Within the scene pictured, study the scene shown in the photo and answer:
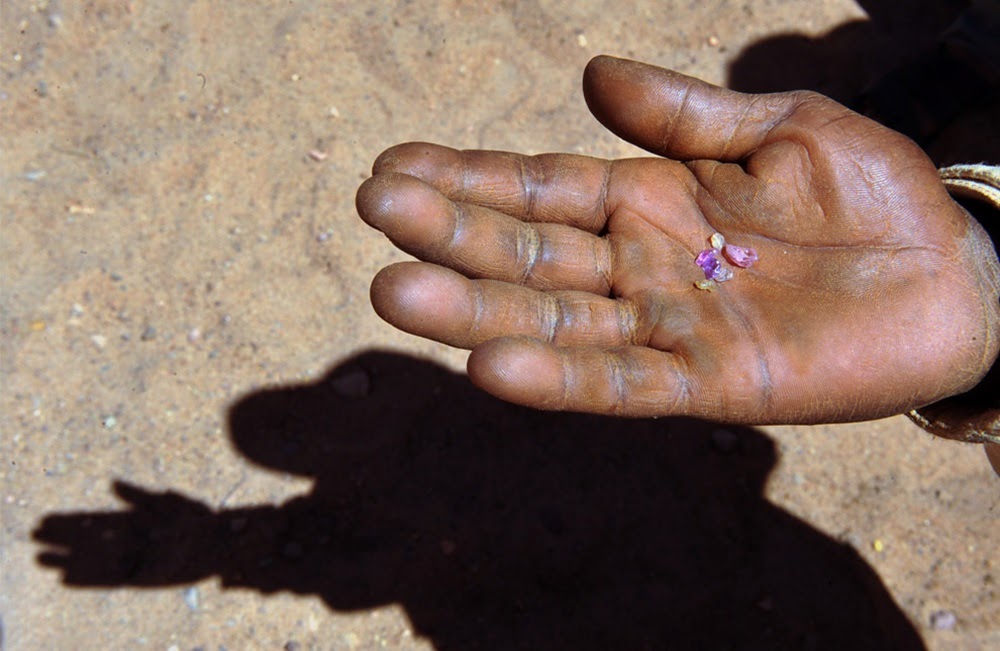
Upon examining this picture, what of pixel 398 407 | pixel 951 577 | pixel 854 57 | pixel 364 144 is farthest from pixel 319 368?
pixel 854 57

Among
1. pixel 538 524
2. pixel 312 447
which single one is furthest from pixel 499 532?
pixel 312 447

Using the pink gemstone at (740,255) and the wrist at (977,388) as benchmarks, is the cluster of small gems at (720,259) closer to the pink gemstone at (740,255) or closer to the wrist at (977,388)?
the pink gemstone at (740,255)

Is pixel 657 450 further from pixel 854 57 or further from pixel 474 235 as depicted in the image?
pixel 854 57

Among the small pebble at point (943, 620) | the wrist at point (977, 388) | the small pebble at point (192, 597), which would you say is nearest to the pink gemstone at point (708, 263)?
the wrist at point (977, 388)

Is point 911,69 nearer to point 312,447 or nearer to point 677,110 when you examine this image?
point 677,110

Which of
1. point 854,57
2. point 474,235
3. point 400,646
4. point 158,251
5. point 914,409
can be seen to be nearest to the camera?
point 474,235

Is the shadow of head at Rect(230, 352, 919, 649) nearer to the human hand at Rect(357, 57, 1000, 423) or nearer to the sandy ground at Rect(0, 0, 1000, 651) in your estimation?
the sandy ground at Rect(0, 0, 1000, 651)

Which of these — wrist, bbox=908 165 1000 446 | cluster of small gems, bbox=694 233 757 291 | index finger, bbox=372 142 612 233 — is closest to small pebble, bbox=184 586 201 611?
index finger, bbox=372 142 612 233
